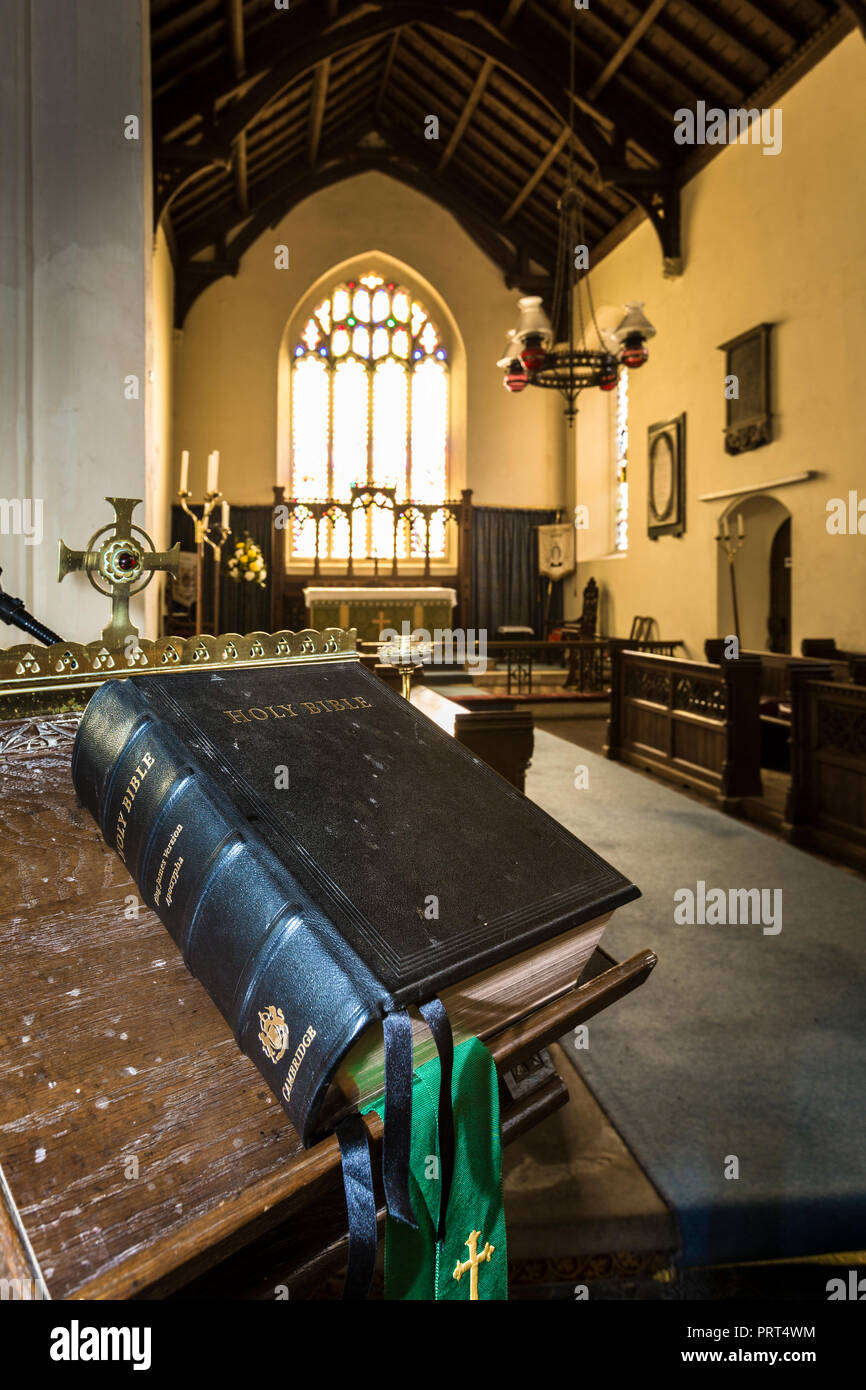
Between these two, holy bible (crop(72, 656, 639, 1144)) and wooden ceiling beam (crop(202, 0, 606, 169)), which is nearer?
holy bible (crop(72, 656, 639, 1144))

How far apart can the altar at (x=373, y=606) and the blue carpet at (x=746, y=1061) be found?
6.84 metres

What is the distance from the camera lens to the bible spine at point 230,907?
1.24 feet

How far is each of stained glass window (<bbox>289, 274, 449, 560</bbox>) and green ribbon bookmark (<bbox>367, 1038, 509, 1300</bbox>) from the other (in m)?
11.1

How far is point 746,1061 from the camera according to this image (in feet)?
6.03

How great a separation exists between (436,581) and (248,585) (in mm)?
2623

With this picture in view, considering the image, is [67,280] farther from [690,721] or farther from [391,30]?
[391,30]

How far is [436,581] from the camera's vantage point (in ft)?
37.5

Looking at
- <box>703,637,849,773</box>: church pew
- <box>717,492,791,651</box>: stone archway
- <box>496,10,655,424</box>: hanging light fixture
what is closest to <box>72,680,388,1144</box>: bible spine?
<box>703,637,849,773</box>: church pew

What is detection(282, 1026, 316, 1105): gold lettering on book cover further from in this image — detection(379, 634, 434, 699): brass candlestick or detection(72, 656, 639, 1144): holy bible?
detection(379, 634, 434, 699): brass candlestick

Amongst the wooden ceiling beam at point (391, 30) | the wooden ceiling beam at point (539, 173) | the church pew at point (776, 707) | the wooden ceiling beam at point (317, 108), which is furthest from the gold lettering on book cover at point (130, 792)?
the wooden ceiling beam at point (539, 173)

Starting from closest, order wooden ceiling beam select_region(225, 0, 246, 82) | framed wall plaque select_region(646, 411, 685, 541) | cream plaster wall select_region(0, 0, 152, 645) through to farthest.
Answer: cream plaster wall select_region(0, 0, 152, 645), wooden ceiling beam select_region(225, 0, 246, 82), framed wall plaque select_region(646, 411, 685, 541)

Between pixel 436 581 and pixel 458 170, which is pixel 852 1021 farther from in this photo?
pixel 458 170

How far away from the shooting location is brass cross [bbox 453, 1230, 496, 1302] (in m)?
0.46
